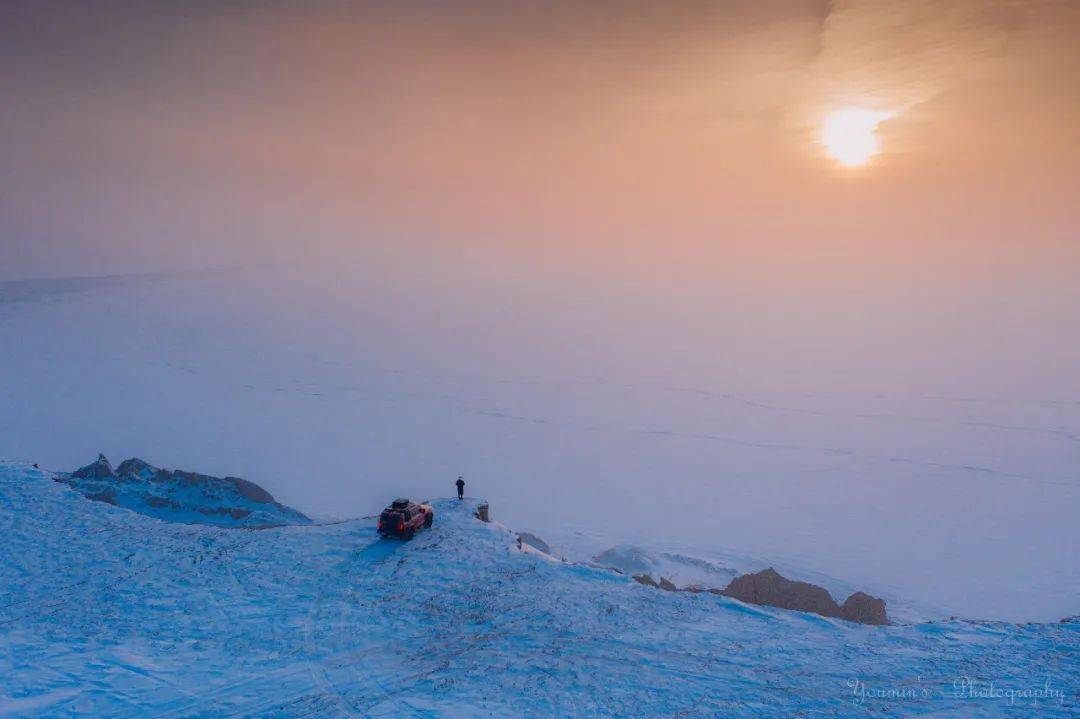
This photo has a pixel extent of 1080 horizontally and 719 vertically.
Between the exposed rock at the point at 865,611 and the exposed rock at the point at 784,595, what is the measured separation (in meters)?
0.41

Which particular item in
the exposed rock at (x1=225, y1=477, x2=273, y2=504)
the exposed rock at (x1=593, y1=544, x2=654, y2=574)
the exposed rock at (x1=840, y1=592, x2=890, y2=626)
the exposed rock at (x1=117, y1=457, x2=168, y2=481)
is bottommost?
the exposed rock at (x1=593, y1=544, x2=654, y2=574)

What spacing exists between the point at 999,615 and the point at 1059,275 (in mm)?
223653

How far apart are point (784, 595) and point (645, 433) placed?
3740 centimetres

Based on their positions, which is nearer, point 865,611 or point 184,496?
point 865,611

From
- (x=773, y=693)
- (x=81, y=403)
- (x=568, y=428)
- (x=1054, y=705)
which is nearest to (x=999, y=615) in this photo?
(x=1054, y=705)

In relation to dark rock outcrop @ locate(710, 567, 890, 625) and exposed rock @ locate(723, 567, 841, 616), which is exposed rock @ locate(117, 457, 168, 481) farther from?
exposed rock @ locate(723, 567, 841, 616)

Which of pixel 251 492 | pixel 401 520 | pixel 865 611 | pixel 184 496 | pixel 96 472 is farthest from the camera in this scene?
pixel 251 492

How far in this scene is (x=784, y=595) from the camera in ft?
73.4

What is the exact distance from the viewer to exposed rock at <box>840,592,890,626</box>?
21.8 m

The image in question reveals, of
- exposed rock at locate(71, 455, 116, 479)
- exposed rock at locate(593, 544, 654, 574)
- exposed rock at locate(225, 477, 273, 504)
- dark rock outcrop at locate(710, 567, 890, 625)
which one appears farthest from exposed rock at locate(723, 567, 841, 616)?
exposed rock at locate(71, 455, 116, 479)

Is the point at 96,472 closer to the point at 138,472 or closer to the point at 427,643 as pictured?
the point at 138,472

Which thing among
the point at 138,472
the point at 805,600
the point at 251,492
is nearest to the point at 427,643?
the point at 805,600

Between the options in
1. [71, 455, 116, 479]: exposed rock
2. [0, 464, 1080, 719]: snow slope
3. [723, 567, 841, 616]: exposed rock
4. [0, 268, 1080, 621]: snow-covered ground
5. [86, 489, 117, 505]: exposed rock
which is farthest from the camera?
[0, 268, 1080, 621]: snow-covered ground

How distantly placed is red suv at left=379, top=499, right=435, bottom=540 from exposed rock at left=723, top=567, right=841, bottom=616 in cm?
1210
